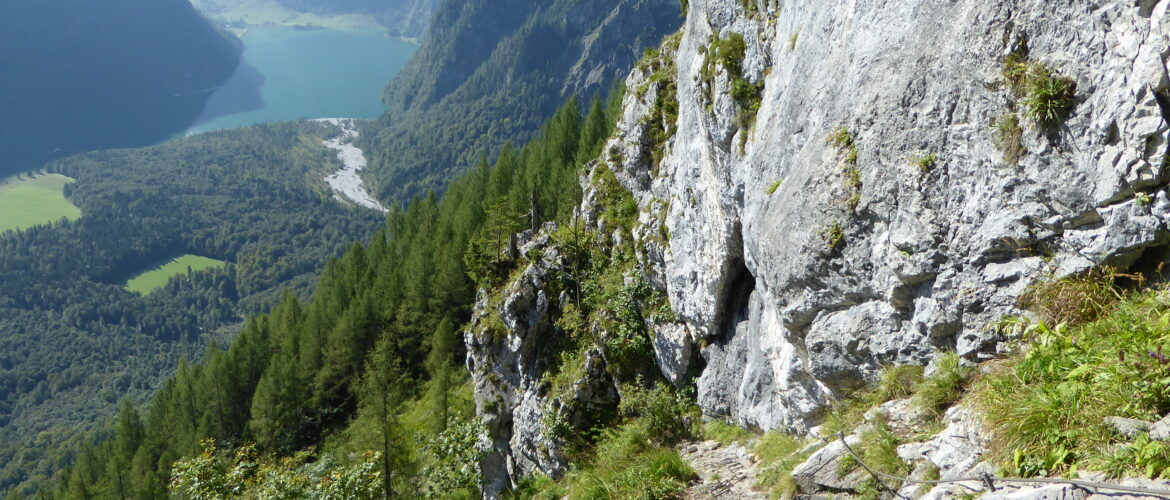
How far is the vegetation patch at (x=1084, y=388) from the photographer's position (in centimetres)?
545

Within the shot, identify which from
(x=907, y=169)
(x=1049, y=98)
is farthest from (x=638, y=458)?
(x=1049, y=98)

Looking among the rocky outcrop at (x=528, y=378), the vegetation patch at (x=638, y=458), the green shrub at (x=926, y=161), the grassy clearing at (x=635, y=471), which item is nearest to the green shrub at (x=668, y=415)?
the vegetation patch at (x=638, y=458)

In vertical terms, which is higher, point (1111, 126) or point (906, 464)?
point (1111, 126)

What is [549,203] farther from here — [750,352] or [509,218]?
[750,352]

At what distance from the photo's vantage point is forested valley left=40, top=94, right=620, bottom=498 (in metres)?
44.2

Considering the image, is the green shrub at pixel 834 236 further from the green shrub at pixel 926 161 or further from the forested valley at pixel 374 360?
the forested valley at pixel 374 360

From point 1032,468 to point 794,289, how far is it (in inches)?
208

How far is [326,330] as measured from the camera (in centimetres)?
6912

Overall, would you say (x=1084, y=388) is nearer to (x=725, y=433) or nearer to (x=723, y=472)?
(x=723, y=472)

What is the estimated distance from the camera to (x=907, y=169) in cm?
845

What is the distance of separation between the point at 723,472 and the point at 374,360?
153ft

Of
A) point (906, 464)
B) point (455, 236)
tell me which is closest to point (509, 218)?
point (455, 236)

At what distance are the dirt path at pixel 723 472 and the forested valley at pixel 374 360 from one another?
21.8 meters

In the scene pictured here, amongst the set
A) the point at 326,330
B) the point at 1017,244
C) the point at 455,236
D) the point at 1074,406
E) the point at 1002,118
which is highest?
the point at 455,236
